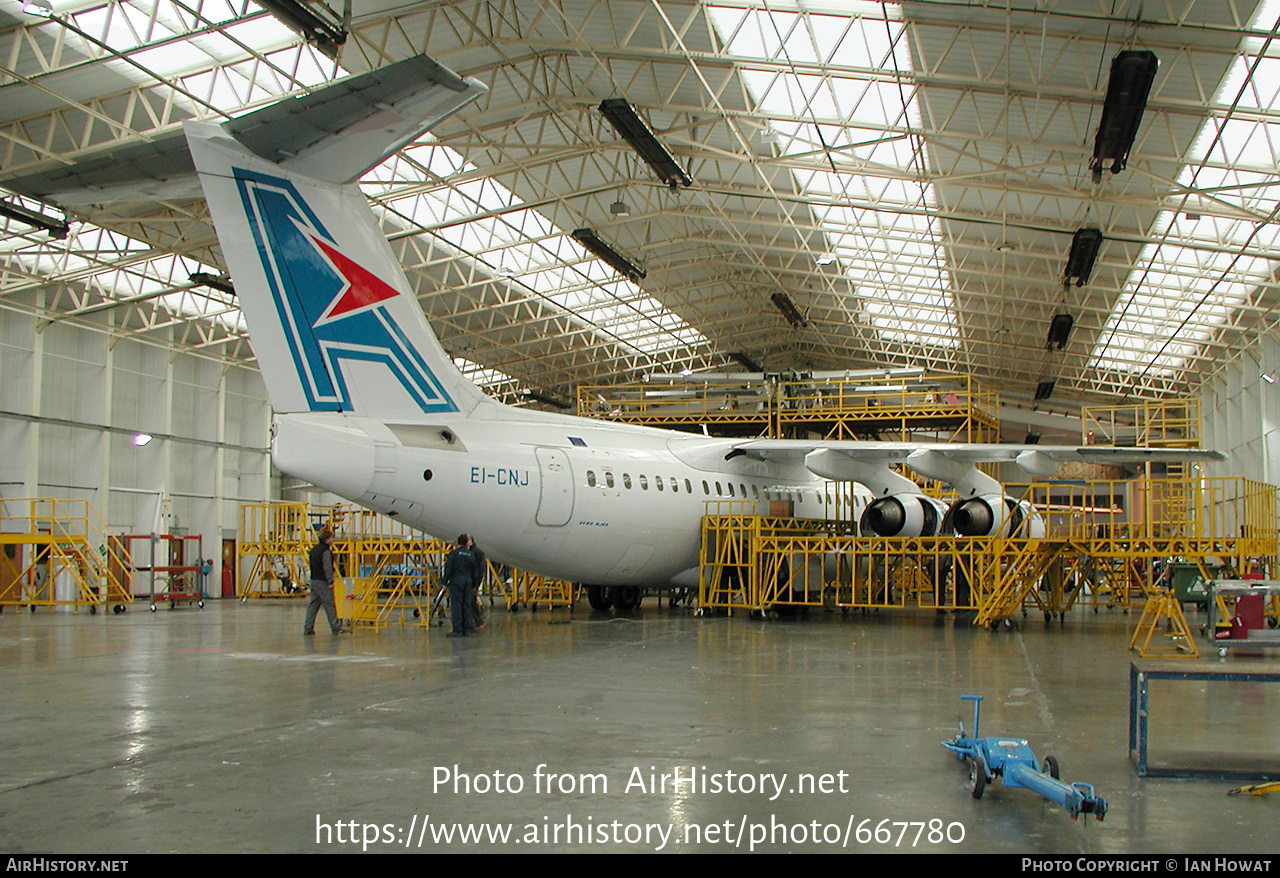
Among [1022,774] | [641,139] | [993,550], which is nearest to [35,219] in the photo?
[641,139]

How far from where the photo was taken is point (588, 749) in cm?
690

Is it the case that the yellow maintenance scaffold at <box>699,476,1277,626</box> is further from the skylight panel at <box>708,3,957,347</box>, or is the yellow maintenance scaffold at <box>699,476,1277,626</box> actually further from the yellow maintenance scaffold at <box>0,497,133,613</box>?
the yellow maintenance scaffold at <box>0,497,133,613</box>

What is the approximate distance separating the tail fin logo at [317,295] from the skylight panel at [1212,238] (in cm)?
1497

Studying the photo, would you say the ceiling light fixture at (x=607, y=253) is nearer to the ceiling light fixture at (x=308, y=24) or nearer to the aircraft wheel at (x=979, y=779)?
the ceiling light fixture at (x=308, y=24)

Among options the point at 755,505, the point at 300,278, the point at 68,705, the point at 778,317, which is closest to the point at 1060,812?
the point at 68,705

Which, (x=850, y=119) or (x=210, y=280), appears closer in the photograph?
(x=850, y=119)

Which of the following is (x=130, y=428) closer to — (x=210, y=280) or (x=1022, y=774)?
(x=210, y=280)

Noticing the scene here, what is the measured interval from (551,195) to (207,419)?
688 inches

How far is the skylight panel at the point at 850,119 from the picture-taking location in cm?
1941

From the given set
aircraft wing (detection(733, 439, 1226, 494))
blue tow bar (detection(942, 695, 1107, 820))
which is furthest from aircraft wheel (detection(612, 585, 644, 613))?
blue tow bar (detection(942, 695, 1107, 820))

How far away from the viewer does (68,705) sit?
350 inches

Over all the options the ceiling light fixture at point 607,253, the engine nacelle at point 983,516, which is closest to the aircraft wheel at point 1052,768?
the engine nacelle at point 983,516

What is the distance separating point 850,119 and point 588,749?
18457mm
